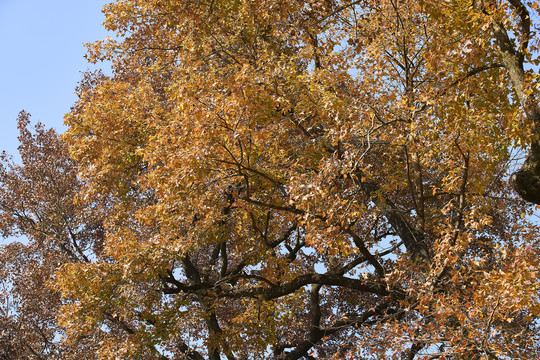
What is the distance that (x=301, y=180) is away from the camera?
351 inches

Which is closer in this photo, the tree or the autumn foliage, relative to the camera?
the autumn foliage

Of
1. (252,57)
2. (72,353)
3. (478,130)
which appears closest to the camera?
(478,130)

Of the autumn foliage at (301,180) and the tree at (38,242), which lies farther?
the tree at (38,242)

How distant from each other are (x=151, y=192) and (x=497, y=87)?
10303 mm

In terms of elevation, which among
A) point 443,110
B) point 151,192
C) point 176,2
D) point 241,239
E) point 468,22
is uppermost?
point 176,2

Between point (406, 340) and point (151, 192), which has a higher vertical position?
point (151, 192)

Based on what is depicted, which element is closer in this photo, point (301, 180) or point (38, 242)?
point (301, 180)

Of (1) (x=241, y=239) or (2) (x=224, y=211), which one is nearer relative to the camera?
(2) (x=224, y=211)

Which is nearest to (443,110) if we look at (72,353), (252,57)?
(252,57)

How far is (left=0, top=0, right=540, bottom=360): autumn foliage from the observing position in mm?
7770

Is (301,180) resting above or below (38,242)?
below

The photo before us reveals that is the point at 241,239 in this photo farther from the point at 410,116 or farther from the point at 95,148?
the point at 410,116

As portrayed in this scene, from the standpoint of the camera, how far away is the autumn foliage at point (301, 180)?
25.5ft

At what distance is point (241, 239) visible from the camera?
13.5 m
